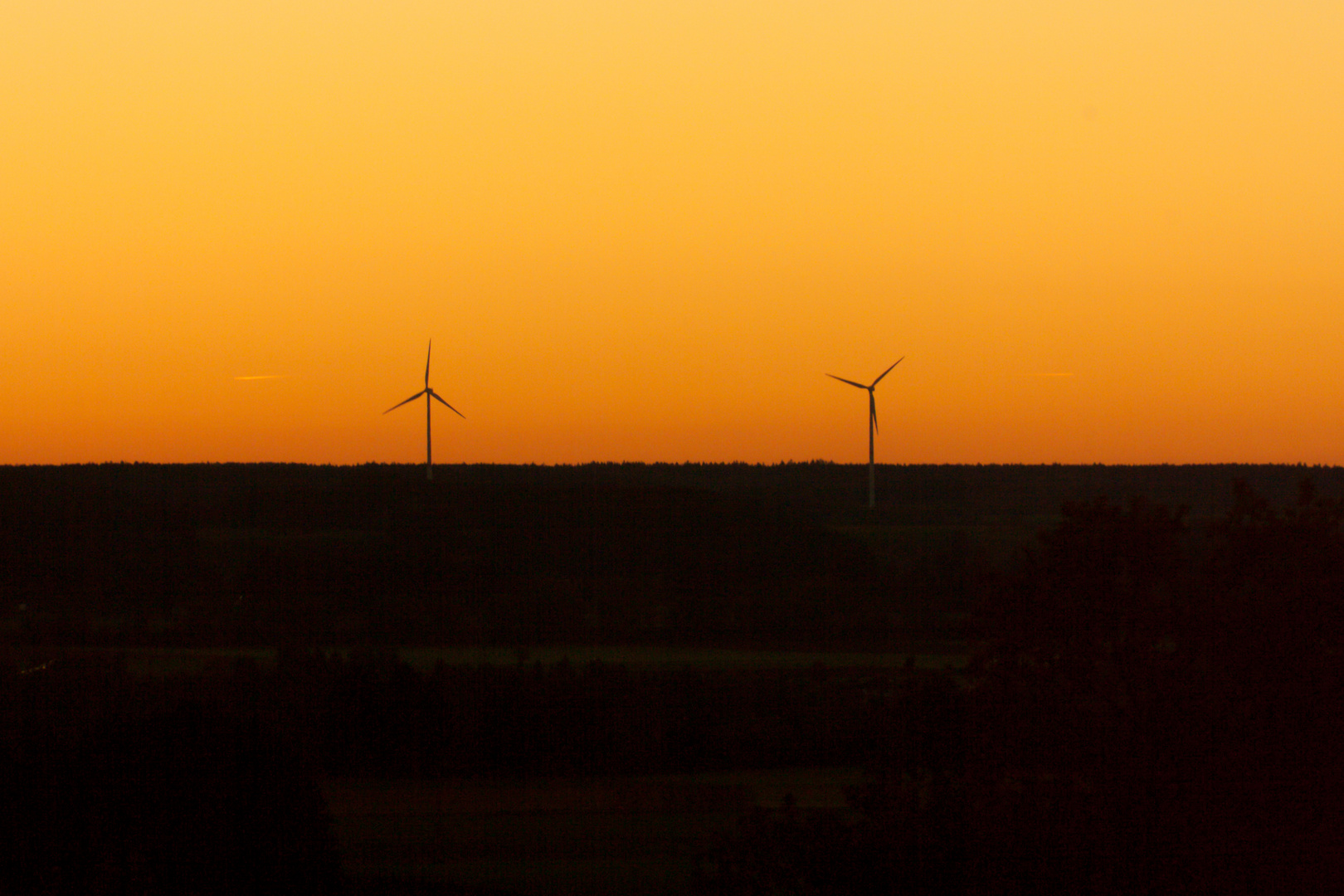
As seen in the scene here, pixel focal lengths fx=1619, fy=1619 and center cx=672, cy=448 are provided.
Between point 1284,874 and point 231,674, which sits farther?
point 231,674

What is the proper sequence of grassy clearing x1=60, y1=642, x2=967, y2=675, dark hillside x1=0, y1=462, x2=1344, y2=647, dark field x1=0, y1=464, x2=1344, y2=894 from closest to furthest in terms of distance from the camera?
dark field x1=0, y1=464, x2=1344, y2=894 → grassy clearing x1=60, y1=642, x2=967, y2=675 → dark hillside x1=0, y1=462, x2=1344, y2=647

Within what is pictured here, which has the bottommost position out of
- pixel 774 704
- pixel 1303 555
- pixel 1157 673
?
pixel 774 704

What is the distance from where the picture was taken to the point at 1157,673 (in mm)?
19156

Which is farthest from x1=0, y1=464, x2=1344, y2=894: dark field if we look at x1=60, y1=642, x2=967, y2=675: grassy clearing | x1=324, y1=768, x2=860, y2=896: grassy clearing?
x1=60, y1=642, x2=967, y2=675: grassy clearing

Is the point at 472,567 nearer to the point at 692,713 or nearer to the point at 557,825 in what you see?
the point at 692,713

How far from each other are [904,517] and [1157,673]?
156 metres

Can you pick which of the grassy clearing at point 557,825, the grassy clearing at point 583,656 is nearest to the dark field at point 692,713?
the grassy clearing at point 557,825

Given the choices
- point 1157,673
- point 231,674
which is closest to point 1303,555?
point 1157,673

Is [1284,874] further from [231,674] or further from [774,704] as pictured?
[231,674]

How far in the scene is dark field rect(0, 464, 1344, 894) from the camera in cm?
1864

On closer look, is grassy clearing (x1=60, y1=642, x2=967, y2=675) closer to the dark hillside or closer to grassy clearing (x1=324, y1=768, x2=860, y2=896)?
the dark hillside

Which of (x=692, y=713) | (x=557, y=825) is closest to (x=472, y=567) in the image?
(x=692, y=713)

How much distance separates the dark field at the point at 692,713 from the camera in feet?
61.2

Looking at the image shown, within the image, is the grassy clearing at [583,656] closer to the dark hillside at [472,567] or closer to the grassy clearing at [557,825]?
the dark hillside at [472,567]
